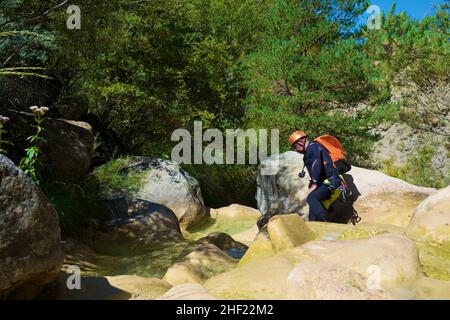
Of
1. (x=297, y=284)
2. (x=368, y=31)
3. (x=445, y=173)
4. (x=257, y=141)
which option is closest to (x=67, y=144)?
(x=297, y=284)

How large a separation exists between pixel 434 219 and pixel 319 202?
1743mm

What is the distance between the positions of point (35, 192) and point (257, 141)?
12.4m

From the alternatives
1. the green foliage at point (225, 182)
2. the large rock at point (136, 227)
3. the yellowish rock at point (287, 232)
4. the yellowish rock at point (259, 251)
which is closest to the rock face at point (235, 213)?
the green foliage at point (225, 182)

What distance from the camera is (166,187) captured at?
11.6 m

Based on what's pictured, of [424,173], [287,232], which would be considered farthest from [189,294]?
[424,173]

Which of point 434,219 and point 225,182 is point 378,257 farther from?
point 225,182

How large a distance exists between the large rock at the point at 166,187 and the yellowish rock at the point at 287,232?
620 cm

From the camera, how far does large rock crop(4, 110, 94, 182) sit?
7.87 meters

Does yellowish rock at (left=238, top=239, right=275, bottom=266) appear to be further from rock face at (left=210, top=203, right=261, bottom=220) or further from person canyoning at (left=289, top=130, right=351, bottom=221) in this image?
rock face at (left=210, top=203, right=261, bottom=220)

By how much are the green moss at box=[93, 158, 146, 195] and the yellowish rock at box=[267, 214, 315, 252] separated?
558 centimetres

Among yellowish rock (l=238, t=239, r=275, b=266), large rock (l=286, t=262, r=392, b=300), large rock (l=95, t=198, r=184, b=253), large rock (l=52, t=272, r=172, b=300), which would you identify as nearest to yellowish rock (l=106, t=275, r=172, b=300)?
large rock (l=52, t=272, r=172, b=300)

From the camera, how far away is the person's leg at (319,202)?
721 centimetres

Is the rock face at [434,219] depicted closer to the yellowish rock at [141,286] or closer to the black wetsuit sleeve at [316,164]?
the black wetsuit sleeve at [316,164]
